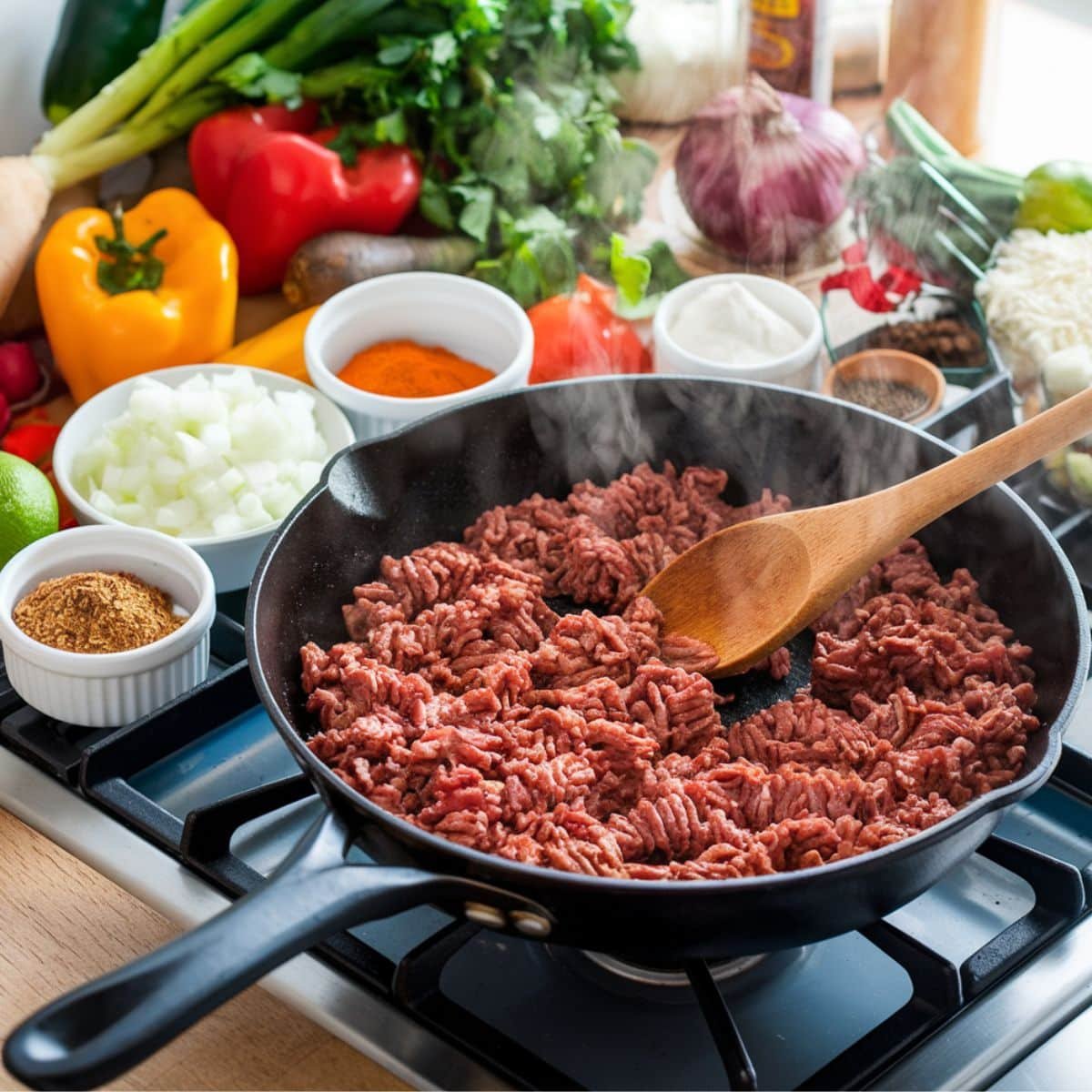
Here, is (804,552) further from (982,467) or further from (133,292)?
(133,292)

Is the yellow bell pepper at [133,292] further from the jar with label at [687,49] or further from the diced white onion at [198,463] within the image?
the jar with label at [687,49]

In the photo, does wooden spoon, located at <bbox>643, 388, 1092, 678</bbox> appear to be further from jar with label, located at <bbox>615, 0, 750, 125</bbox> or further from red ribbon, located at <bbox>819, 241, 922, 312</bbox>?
jar with label, located at <bbox>615, 0, 750, 125</bbox>

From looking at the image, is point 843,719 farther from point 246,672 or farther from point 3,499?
point 3,499

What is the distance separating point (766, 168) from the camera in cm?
230

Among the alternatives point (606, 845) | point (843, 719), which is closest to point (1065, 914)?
point (843, 719)

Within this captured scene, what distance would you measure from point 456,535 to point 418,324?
0.56 m

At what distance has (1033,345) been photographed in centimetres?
196

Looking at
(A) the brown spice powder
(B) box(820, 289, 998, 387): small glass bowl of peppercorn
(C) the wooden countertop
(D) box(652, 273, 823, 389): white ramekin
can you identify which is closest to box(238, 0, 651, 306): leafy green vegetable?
(D) box(652, 273, 823, 389): white ramekin

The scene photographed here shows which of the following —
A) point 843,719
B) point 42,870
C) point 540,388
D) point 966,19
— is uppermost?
point 966,19

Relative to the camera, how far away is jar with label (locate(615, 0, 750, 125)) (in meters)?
2.55

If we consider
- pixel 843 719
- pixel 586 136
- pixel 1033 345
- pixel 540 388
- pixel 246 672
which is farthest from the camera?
pixel 586 136

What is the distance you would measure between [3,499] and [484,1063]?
0.95 m

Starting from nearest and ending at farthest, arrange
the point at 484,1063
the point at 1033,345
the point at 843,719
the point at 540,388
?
the point at 484,1063 < the point at 843,719 < the point at 540,388 < the point at 1033,345

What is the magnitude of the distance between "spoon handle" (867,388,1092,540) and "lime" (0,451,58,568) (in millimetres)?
1018
